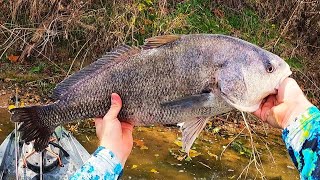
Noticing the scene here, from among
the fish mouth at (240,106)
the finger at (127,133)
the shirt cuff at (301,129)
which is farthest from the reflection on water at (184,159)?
the shirt cuff at (301,129)

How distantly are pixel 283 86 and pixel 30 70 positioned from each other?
20.9 ft

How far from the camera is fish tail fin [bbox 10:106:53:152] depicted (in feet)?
7.82

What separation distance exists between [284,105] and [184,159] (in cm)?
446

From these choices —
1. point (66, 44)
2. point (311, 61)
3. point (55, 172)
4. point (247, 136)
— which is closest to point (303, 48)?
point (311, 61)

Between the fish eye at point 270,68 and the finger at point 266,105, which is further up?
the fish eye at point 270,68

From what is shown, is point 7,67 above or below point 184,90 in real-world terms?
below

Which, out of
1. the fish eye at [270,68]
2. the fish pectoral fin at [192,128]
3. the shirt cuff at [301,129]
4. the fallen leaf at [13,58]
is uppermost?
the fish eye at [270,68]

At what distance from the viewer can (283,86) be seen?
2195 millimetres

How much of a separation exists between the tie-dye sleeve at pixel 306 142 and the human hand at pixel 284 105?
61mm

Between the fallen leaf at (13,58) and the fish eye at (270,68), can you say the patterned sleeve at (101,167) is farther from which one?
the fallen leaf at (13,58)

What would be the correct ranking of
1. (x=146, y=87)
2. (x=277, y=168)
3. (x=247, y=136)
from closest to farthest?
(x=146, y=87) < (x=277, y=168) < (x=247, y=136)

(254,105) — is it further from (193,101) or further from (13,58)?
(13,58)

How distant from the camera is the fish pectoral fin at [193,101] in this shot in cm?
225

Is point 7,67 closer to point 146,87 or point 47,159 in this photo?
point 47,159
